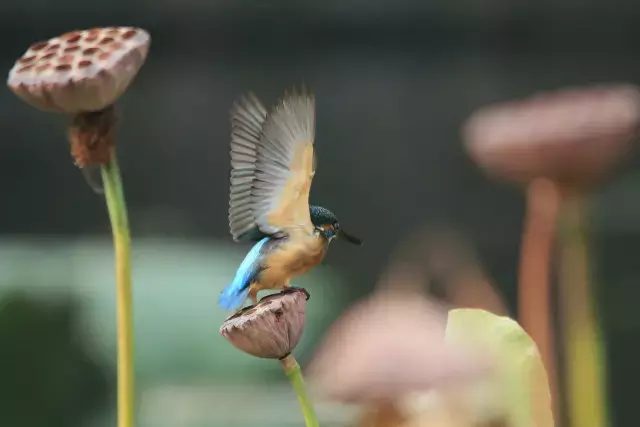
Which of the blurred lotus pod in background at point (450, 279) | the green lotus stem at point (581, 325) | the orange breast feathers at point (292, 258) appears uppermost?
the orange breast feathers at point (292, 258)

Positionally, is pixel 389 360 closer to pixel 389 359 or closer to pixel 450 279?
pixel 389 359

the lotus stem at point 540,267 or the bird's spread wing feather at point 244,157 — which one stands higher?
the bird's spread wing feather at point 244,157

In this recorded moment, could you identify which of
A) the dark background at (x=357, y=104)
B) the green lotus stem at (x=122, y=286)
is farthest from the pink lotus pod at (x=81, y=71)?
the dark background at (x=357, y=104)

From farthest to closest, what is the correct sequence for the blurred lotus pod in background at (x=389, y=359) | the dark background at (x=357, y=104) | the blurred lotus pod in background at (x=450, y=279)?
the dark background at (x=357, y=104), the blurred lotus pod in background at (x=450, y=279), the blurred lotus pod in background at (x=389, y=359)

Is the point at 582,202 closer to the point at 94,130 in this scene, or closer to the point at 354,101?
the point at 94,130

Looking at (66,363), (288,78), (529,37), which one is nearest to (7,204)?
(288,78)

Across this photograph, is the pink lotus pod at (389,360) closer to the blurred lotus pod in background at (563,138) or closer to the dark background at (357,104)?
the blurred lotus pod in background at (563,138)

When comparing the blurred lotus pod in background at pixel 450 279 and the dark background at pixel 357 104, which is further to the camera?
the dark background at pixel 357 104

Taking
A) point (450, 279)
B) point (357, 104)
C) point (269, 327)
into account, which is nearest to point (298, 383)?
point (269, 327)
